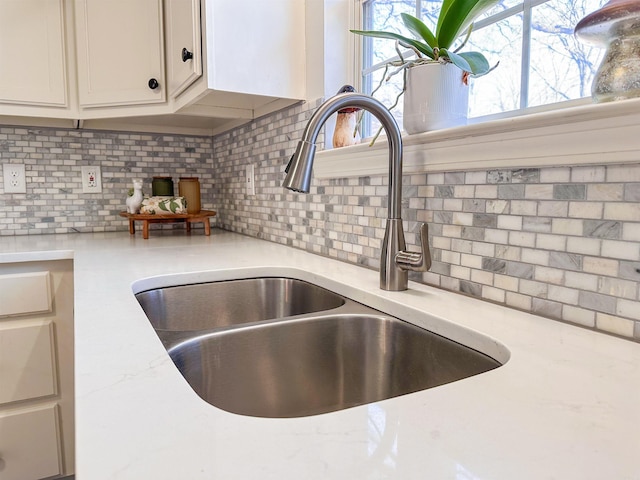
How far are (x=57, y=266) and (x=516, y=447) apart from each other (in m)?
1.54

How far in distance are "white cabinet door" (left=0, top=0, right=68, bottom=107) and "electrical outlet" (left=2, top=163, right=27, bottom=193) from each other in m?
0.33

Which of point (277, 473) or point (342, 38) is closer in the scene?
point (277, 473)

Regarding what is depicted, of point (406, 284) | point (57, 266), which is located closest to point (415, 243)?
point (406, 284)

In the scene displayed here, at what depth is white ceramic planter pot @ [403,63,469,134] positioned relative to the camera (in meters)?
0.88

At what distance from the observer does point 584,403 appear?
1.44 feet

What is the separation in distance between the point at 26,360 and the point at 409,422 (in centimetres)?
148

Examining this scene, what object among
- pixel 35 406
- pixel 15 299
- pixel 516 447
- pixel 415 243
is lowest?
pixel 35 406

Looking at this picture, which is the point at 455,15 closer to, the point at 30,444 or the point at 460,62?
the point at 460,62

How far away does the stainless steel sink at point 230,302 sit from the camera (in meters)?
1.05

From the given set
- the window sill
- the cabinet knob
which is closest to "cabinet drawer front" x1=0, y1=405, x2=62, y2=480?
the cabinet knob

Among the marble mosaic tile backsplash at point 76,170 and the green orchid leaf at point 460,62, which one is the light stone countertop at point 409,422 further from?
the marble mosaic tile backsplash at point 76,170

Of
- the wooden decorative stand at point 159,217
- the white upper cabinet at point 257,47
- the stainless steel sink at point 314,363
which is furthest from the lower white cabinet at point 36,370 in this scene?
the stainless steel sink at point 314,363

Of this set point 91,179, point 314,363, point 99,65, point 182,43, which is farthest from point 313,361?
point 91,179

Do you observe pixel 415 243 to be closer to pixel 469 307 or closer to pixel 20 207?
pixel 469 307
